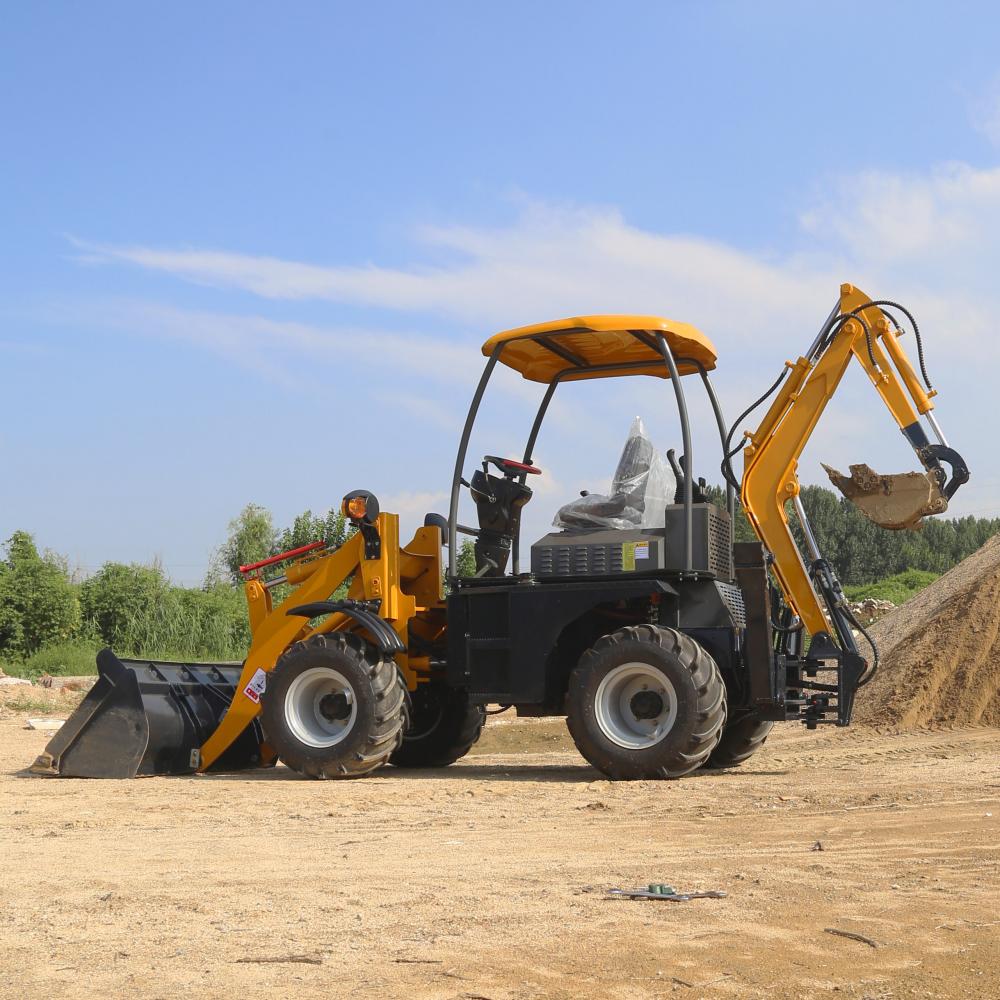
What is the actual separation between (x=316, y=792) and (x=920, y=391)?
5757 mm

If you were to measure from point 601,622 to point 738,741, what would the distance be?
5.41 ft

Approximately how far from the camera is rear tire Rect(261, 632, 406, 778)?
9625 mm

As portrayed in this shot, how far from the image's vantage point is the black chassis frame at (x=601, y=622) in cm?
931

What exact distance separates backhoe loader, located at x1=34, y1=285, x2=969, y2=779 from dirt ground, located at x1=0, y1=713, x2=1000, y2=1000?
598 mm

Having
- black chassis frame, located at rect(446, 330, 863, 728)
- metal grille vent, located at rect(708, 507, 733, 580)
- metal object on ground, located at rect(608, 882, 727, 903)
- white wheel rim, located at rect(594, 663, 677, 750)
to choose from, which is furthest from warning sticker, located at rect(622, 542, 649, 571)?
metal object on ground, located at rect(608, 882, 727, 903)

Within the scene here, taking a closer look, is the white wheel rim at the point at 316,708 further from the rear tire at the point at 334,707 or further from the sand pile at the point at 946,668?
the sand pile at the point at 946,668

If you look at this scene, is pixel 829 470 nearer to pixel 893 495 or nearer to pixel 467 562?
pixel 893 495

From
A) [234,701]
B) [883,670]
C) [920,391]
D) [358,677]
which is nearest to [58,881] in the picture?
[358,677]

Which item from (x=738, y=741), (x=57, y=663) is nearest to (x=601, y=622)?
(x=738, y=741)

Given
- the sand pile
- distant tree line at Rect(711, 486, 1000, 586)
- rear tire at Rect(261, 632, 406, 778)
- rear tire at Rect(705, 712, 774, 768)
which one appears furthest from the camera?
distant tree line at Rect(711, 486, 1000, 586)

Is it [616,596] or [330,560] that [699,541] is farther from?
[330,560]

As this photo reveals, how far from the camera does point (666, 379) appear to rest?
10555 millimetres

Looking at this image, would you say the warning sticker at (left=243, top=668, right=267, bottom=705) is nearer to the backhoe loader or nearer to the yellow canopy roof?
the backhoe loader

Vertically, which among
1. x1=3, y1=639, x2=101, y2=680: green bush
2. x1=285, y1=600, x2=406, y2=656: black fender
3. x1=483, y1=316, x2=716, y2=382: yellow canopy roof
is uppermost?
x1=483, y1=316, x2=716, y2=382: yellow canopy roof
